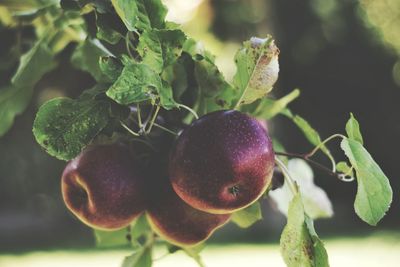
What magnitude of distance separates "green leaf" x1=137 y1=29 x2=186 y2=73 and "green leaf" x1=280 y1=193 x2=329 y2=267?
23 centimetres

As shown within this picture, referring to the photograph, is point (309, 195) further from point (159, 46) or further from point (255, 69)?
point (159, 46)

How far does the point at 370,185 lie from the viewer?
708 millimetres

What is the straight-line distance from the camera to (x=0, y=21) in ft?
3.55

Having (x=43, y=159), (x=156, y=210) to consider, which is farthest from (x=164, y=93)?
(x=43, y=159)

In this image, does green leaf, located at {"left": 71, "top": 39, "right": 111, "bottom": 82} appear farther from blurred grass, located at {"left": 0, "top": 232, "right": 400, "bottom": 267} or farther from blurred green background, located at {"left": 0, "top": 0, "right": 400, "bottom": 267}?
blurred green background, located at {"left": 0, "top": 0, "right": 400, "bottom": 267}

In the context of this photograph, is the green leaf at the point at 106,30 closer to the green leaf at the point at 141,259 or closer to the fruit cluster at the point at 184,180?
the fruit cluster at the point at 184,180

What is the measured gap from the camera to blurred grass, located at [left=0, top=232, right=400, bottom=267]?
4.27 meters

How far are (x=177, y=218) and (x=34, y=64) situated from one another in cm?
33

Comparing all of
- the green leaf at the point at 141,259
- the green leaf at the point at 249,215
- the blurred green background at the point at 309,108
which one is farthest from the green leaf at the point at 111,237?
the blurred green background at the point at 309,108

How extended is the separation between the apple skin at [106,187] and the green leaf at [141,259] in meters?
0.10

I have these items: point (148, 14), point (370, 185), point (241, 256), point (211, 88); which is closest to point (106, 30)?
point (148, 14)

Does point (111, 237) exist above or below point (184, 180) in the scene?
below

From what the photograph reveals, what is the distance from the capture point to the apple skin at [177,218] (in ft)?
2.65

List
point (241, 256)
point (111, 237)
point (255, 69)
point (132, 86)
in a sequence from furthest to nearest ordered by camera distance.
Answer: point (241, 256) → point (111, 237) → point (255, 69) → point (132, 86)
